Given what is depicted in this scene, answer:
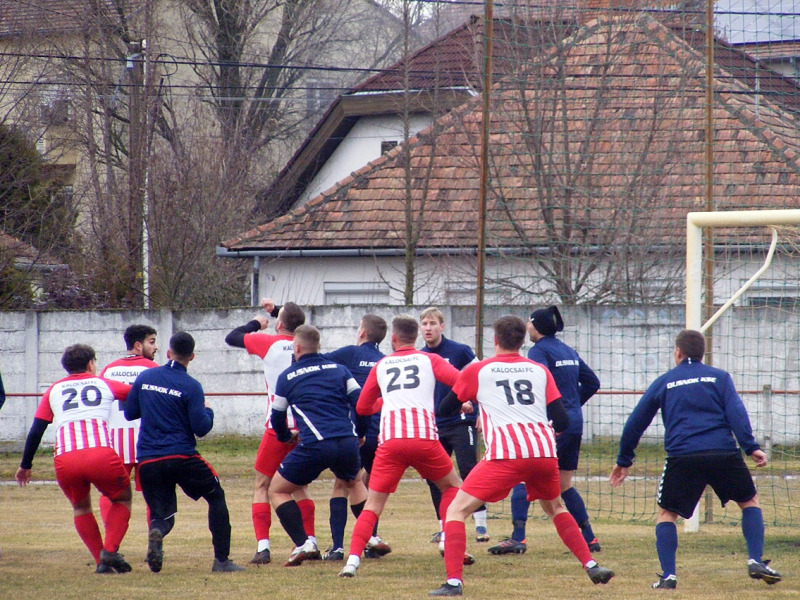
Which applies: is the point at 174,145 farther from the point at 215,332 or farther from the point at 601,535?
the point at 601,535

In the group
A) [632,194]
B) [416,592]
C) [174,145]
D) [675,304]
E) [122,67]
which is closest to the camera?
[416,592]

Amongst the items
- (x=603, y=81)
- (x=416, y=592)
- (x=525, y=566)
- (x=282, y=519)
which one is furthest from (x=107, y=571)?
(x=603, y=81)

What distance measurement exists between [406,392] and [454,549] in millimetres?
1149

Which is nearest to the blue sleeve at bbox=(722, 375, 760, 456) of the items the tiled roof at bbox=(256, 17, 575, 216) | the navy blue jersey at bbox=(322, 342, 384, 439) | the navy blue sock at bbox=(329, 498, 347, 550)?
the navy blue jersey at bbox=(322, 342, 384, 439)

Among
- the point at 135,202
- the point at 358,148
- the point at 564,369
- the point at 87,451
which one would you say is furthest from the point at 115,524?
the point at 358,148

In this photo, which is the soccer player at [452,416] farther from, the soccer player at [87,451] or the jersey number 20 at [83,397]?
the jersey number 20 at [83,397]

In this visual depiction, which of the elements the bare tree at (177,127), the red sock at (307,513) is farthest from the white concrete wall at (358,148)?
the red sock at (307,513)

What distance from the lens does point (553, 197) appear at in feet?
40.4

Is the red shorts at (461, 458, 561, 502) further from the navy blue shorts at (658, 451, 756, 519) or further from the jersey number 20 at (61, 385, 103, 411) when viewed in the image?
the jersey number 20 at (61, 385, 103, 411)

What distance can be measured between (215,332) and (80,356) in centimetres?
867

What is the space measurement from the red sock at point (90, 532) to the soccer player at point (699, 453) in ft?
12.6

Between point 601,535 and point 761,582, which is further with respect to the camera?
point 601,535

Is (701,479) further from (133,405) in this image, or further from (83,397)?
Result: (83,397)

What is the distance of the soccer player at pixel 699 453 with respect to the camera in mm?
6621
